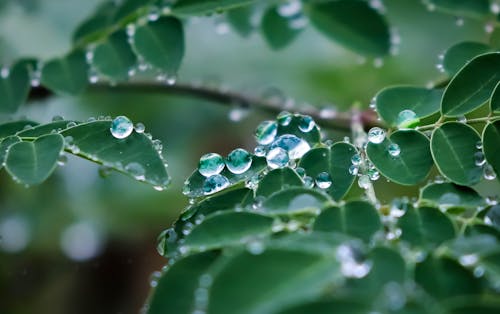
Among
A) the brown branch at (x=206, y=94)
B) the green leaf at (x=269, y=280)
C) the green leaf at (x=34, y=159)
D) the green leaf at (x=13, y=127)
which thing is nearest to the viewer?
the green leaf at (x=269, y=280)

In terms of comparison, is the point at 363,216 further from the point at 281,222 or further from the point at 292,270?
A: the point at 292,270

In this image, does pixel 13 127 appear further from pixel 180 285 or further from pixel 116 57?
pixel 180 285

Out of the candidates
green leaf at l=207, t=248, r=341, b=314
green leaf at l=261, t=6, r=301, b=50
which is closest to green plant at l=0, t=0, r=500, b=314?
green leaf at l=207, t=248, r=341, b=314

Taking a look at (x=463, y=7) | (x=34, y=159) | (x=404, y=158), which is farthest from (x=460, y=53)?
(x=34, y=159)

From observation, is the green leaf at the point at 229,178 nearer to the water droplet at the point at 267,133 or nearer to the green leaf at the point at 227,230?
the water droplet at the point at 267,133

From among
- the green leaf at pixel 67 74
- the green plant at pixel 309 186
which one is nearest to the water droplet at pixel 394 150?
the green plant at pixel 309 186

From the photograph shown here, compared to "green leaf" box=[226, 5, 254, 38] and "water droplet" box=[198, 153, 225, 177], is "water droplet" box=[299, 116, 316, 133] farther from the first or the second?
"green leaf" box=[226, 5, 254, 38]

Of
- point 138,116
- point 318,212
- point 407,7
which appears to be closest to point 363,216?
point 318,212
